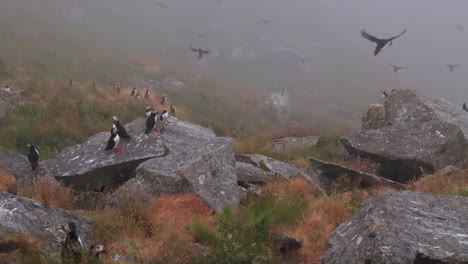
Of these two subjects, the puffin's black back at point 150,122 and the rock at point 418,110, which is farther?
the rock at point 418,110

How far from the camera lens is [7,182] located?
900 centimetres

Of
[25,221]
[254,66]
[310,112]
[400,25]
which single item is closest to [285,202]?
Result: [25,221]

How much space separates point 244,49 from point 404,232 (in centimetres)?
5753

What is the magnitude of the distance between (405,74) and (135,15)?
131 feet

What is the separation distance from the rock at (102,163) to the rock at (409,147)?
5313mm

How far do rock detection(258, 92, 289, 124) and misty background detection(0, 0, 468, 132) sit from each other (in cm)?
118

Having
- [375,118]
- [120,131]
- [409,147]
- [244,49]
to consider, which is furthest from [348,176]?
[244,49]

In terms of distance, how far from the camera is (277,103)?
3544 cm

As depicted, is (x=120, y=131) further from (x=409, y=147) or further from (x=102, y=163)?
(x=409, y=147)

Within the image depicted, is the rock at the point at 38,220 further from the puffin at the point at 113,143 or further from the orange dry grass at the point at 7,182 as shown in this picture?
the puffin at the point at 113,143

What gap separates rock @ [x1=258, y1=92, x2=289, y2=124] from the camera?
34656 mm

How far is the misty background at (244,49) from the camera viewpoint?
36844mm

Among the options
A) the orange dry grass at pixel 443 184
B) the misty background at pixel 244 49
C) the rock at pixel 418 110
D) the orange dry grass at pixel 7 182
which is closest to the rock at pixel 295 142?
the rock at pixel 418 110

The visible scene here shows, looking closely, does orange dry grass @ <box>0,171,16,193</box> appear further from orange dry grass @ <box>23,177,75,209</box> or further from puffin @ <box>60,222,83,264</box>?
puffin @ <box>60,222,83,264</box>
